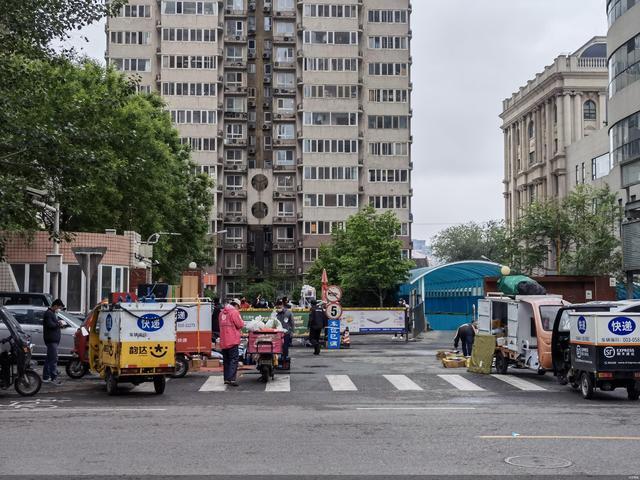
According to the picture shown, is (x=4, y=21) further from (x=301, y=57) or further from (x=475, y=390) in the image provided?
(x=301, y=57)

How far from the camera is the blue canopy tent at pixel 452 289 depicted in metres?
52.9

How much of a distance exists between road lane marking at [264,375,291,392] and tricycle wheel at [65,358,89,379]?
475 centimetres

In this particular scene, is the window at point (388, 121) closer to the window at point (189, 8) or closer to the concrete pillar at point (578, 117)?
the concrete pillar at point (578, 117)

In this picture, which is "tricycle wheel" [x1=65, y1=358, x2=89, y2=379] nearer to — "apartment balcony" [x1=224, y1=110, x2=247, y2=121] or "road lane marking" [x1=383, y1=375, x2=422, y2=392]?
"road lane marking" [x1=383, y1=375, x2=422, y2=392]

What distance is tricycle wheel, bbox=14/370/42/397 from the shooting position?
18.3 meters

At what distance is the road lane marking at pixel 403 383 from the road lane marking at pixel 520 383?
7.50 ft

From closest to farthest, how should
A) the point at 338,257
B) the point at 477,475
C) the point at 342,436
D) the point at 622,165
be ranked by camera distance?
the point at 477,475
the point at 342,436
the point at 622,165
the point at 338,257

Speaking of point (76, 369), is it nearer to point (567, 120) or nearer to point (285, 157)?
point (285, 157)

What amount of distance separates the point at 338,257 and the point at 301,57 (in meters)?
26.0

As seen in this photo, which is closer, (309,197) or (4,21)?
(4,21)

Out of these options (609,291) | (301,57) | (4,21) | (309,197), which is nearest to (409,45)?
(301,57)

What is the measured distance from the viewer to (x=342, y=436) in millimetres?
12688

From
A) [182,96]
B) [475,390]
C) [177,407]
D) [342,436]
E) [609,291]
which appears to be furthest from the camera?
[182,96]

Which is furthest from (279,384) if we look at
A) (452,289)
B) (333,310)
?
(452,289)
